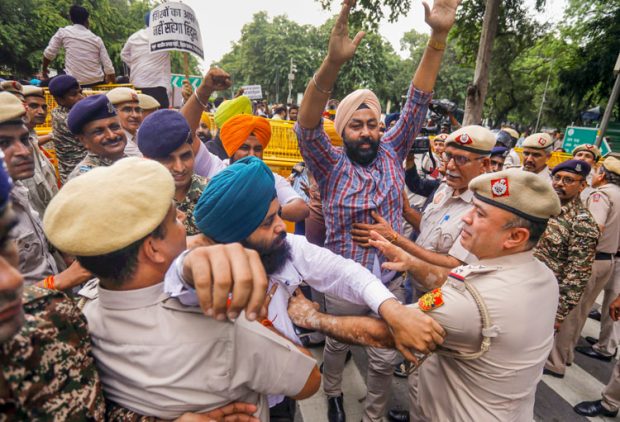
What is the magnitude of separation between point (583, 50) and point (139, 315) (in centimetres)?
2037

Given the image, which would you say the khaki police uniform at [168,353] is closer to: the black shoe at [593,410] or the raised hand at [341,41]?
the raised hand at [341,41]

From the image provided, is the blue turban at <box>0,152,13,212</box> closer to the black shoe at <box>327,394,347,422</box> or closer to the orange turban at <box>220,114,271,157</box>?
the orange turban at <box>220,114,271,157</box>

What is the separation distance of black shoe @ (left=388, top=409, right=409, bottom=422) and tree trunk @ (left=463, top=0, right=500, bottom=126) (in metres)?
8.05

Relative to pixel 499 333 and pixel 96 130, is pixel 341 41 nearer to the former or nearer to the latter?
pixel 499 333

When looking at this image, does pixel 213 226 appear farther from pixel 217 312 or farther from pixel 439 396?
pixel 439 396

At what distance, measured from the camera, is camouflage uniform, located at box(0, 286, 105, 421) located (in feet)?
2.58

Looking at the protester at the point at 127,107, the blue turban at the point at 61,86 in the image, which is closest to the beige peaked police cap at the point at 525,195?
the protester at the point at 127,107

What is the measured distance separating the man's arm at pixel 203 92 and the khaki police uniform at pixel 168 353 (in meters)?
2.14

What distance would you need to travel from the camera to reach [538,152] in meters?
4.32

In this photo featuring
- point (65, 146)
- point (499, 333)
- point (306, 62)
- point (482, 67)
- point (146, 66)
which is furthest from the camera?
point (306, 62)

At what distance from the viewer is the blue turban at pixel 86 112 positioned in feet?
8.64

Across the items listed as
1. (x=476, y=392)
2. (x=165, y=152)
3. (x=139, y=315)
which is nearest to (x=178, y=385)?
(x=139, y=315)

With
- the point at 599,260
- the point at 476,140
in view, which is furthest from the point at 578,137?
the point at 476,140

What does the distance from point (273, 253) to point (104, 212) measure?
0.84m
